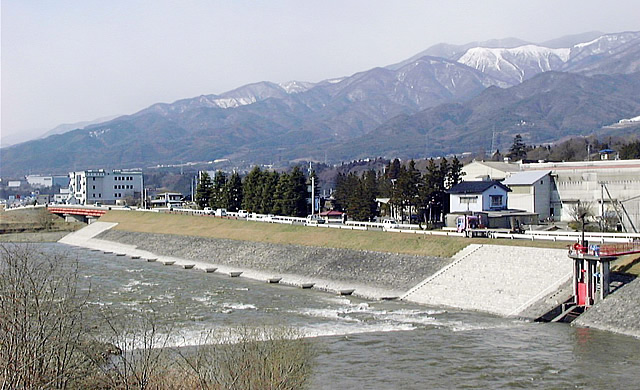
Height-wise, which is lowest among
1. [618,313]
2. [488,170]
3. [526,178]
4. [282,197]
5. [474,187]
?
[618,313]

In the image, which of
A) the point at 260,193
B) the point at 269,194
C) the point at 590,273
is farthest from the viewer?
the point at 260,193

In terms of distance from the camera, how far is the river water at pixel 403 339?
2830 cm

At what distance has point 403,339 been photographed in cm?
3459

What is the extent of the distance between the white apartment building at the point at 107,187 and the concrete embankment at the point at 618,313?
14279 centimetres

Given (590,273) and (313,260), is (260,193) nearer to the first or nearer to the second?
(313,260)

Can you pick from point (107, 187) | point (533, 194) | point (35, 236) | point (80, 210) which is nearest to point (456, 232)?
point (533, 194)

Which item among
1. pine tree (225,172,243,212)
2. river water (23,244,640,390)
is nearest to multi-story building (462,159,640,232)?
river water (23,244,640,390)

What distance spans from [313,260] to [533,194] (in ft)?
85.4

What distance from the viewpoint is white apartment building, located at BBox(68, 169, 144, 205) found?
17188 centimetres

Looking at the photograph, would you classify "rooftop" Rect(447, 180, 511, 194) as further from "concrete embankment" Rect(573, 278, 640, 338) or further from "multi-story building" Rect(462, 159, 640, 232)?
"concrete embankment" Rect(573, 278, 640, 338)

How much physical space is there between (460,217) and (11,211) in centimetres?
9057

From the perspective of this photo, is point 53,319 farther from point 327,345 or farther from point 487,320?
point 487,320

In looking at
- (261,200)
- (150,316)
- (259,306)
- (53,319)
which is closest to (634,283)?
(259,306)

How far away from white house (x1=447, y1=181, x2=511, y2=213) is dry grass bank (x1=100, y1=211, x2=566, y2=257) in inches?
475
